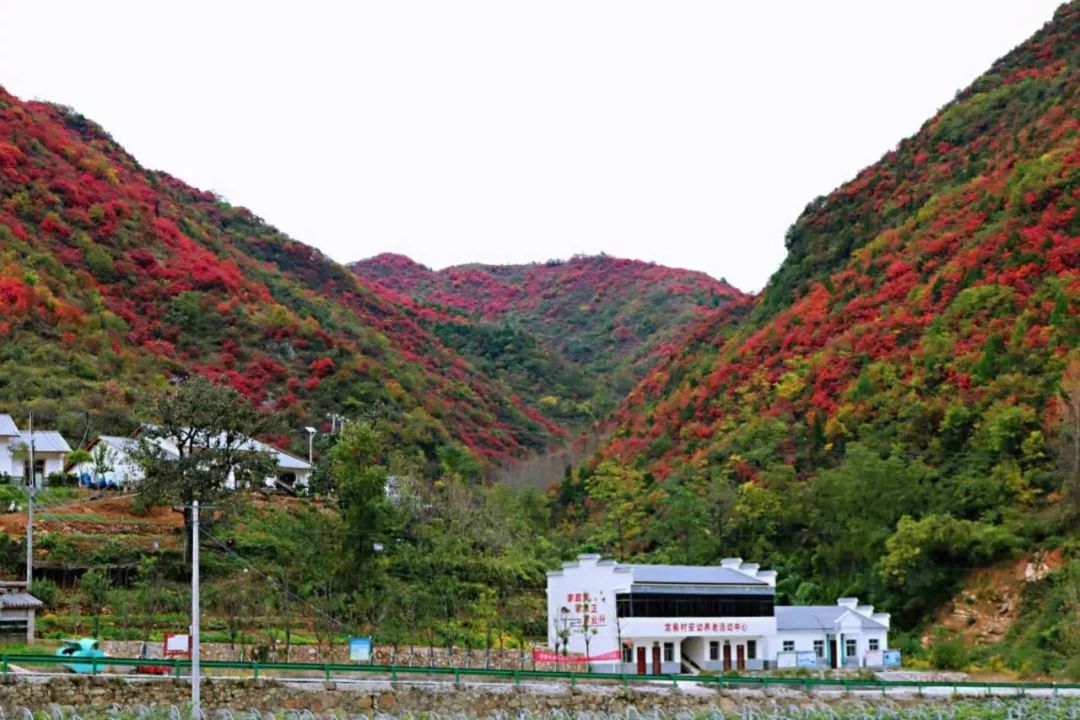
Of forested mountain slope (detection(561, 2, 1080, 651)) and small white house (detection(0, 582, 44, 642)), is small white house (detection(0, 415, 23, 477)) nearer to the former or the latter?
small white house (detection(0, 582, 44, 642))

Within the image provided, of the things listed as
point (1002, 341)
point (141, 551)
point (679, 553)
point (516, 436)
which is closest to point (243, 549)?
point (141, 551)

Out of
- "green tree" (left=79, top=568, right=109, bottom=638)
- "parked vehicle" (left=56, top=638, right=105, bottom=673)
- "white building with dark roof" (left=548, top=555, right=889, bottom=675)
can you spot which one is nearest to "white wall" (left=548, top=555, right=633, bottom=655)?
"white building with dark roof" (left=548, top=555, right=889, bottom=675)

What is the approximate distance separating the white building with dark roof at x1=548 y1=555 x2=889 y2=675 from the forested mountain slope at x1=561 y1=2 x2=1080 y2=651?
5.29 meters

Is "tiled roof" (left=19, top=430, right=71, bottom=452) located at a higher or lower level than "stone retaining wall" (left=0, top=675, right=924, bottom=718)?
higher

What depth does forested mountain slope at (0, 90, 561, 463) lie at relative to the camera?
3305 inches

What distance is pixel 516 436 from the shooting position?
11862 cm

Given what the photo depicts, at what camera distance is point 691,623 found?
5891 centimetres

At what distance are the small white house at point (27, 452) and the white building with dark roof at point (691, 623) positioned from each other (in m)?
25.5

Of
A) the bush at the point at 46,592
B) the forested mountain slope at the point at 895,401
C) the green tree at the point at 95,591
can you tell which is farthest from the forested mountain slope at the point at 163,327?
the green tree at the point at 95,591

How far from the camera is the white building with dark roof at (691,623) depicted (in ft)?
187

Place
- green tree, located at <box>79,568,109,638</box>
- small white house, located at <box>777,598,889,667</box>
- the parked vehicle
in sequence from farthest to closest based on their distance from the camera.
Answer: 1. small white house, located at <box>777,598,889,667</box>
2. green tree, located at <box>79,568,109,638</box>
3. the parked vehicle

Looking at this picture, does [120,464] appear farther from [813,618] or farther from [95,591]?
[813,618]

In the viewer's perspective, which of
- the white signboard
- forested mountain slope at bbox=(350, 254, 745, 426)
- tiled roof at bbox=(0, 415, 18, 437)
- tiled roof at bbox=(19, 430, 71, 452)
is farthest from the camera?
forested mountain slope at bbox=(350, 254, 745, 426)

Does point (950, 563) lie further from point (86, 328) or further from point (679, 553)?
point (86, 328)
